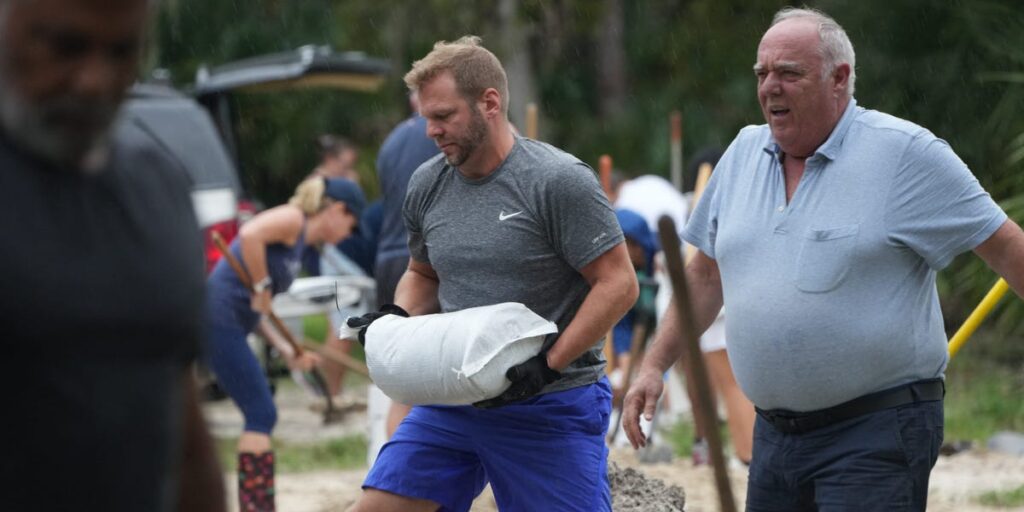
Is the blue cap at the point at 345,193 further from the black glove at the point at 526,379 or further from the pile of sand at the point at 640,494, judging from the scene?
the black glove at the point at 526,379

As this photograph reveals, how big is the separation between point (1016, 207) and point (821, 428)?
6907 millimetres

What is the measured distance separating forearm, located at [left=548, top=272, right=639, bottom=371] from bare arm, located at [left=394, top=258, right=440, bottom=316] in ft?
2.03

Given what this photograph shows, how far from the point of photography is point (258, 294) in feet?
26.9

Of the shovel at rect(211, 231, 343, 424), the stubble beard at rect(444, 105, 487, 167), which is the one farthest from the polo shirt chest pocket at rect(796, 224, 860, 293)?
the shovel at rect(211, 231, 343, 424)

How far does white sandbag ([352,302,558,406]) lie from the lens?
4.55 meters

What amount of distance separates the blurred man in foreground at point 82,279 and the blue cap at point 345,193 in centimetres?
697

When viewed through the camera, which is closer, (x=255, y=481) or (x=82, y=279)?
(x=82, y=279)

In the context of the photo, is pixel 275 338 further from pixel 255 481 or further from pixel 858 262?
pixel 858 262

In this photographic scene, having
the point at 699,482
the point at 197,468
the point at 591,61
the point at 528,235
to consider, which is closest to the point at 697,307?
the point at 528,235

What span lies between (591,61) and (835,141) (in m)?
19.5

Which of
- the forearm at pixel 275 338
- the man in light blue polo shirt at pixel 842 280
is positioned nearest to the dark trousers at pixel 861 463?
the man in light blue polo shirt at pixel 842 280

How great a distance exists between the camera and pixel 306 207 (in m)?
8.97

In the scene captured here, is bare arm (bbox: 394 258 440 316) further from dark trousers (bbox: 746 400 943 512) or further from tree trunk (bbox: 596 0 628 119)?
tree trunk (bbox: 596 0 628 119)

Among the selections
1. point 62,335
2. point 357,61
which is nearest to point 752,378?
point 62,335
